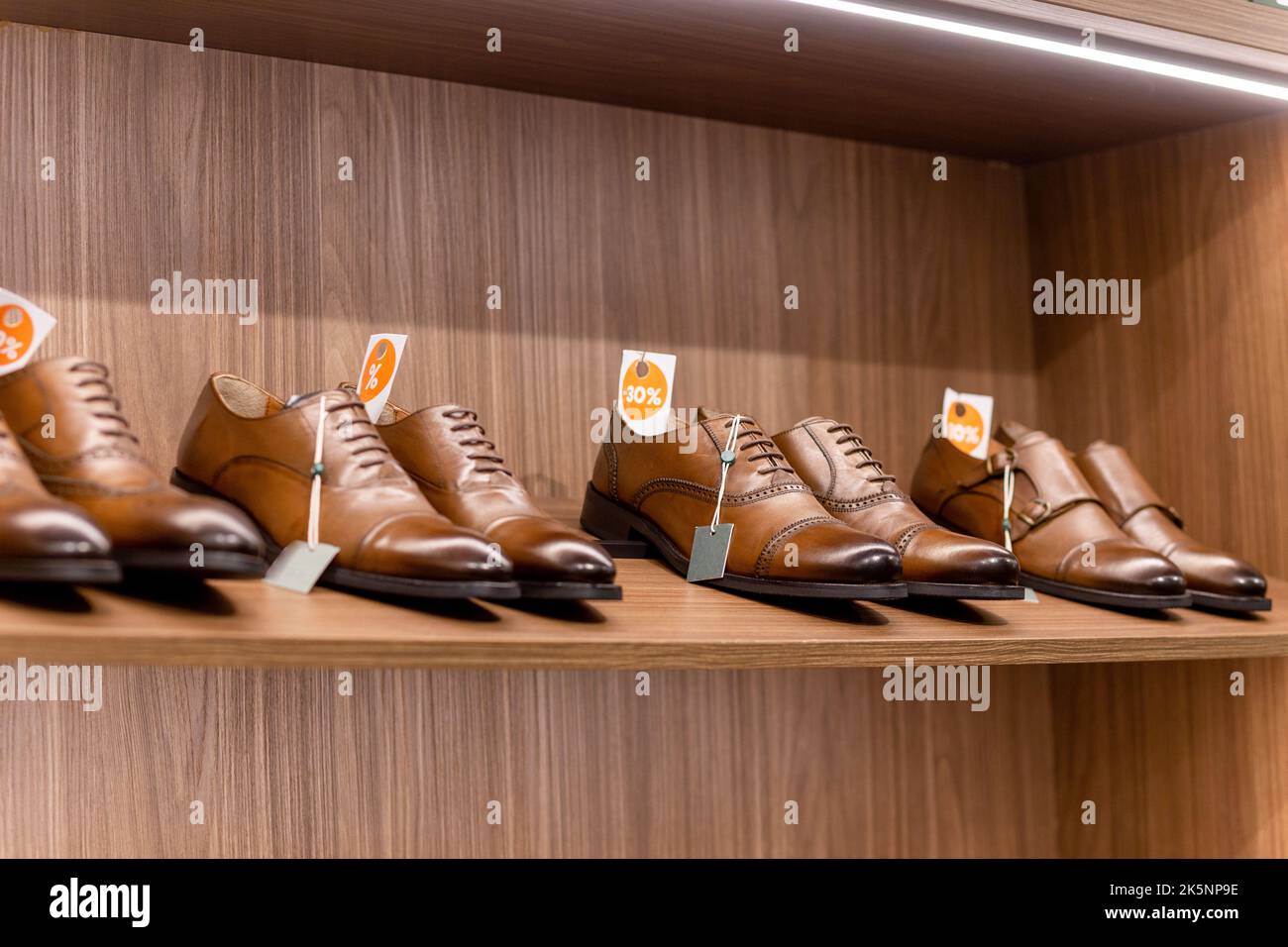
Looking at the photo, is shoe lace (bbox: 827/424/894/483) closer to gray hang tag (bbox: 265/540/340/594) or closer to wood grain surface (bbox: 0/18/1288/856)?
wood grain surface (bbox: 0/18/1288/856)

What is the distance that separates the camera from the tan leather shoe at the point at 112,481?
73 centimetres

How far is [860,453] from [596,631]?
1.35 feet

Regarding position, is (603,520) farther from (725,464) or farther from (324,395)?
(324,395)

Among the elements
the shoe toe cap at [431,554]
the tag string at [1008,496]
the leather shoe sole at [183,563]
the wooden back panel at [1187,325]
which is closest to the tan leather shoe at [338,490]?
the shoe toe cap at [431,554]

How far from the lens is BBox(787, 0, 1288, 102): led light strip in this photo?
101 centimetres

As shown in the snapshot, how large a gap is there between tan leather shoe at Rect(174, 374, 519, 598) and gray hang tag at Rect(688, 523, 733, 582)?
243mm

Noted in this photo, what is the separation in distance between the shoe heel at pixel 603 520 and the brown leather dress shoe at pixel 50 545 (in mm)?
510

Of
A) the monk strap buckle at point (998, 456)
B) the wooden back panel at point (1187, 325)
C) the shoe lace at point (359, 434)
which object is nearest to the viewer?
the shoe lace at point (359, 434)

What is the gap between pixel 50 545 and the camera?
67 cm

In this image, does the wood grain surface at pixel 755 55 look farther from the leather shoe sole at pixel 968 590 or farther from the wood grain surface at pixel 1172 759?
the wood grain surface at pixel 1172 759

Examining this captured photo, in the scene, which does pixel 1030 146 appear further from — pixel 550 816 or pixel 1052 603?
pixel 550 816
